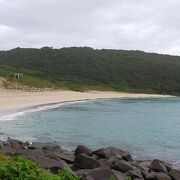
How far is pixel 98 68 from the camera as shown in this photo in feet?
455

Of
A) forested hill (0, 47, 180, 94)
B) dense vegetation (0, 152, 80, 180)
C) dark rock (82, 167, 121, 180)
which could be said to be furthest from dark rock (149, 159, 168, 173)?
forested hill (0, 47, 180, 94)

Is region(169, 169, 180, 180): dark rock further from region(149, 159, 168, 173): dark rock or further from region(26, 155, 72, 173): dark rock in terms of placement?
region(26, 155, 72, 173): dark rock

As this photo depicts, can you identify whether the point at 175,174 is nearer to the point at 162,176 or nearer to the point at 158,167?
the point at 162,176

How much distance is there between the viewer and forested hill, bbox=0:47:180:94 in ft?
413

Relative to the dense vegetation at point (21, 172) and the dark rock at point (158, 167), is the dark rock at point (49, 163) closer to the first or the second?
the dense vegetation at point (21, 172)

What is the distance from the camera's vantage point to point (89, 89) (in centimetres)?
10925

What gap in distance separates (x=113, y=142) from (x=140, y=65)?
12351 cm

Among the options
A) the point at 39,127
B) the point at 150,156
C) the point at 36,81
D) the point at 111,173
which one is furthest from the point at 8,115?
the point at 36,81

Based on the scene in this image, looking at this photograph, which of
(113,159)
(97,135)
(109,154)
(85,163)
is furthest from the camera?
(97,135)

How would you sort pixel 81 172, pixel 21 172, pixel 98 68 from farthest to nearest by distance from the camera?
pixel 98 68
pixel 81 172
pixel 21 172

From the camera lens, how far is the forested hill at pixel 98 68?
125812 millimetres

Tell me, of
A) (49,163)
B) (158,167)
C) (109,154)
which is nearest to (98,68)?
(109,154)

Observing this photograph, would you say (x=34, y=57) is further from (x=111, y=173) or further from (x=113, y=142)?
(x=111, y=173)

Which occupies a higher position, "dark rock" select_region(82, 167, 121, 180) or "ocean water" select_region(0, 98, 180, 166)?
"dark rock" select_region(82, 167, 121, 180)
